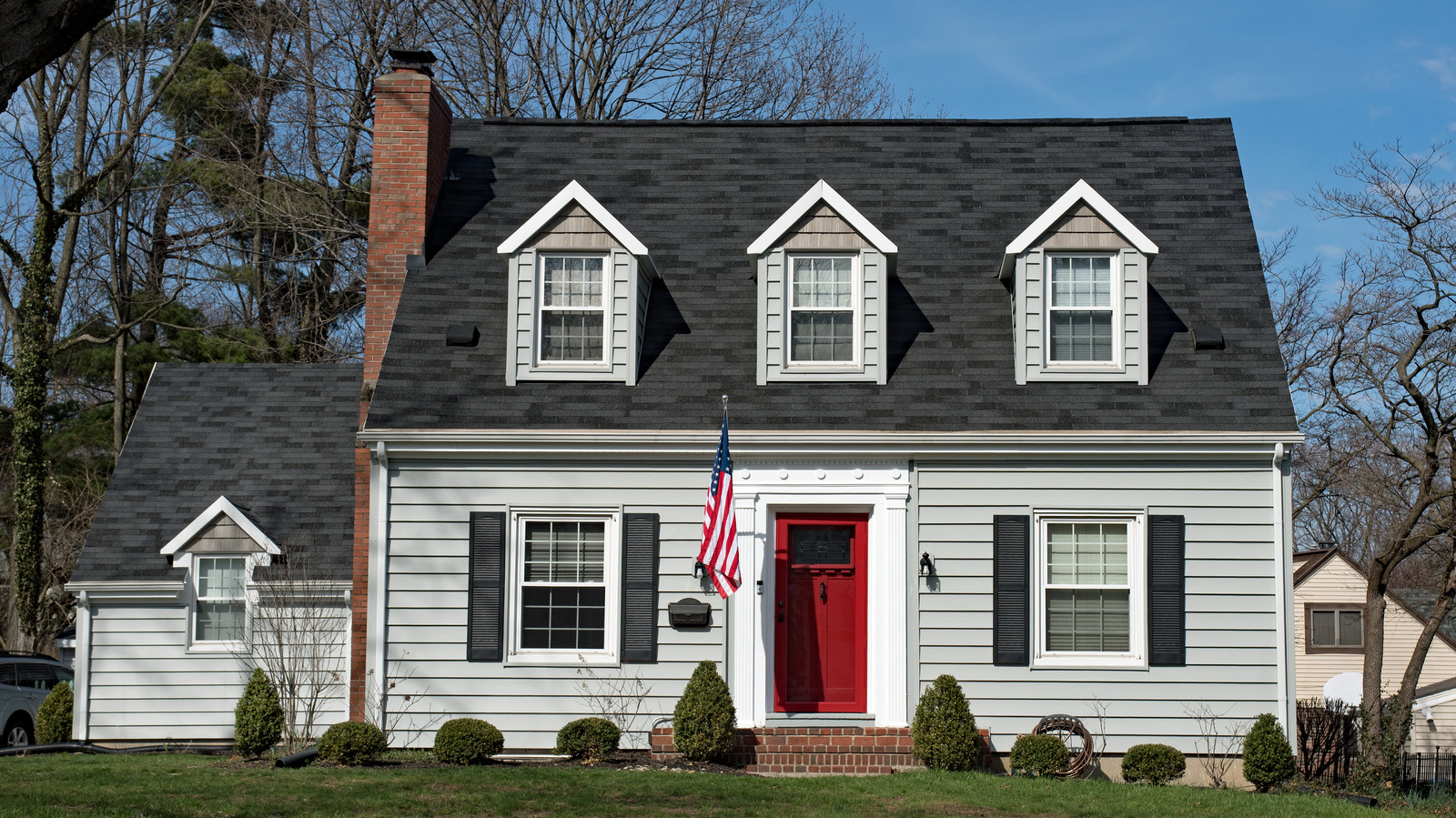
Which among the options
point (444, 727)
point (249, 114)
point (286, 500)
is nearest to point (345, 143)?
point (249, 114)

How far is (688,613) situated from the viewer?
1330cm

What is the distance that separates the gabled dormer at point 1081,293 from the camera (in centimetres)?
1402

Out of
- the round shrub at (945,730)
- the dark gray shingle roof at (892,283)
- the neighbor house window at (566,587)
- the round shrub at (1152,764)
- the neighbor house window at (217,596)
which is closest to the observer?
the round shrub at (945,730)

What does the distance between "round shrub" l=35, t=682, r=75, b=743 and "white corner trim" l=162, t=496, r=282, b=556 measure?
2605 millimetres

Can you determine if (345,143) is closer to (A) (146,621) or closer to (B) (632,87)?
(B) (632,87)

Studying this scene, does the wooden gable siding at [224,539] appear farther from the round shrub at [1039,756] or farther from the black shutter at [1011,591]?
the round shrub at [1039,756]

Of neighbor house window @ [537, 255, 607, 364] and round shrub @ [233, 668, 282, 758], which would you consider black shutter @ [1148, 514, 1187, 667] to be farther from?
round shrub @ [233, 668, 282, 758]

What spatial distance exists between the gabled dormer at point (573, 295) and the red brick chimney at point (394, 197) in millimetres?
1561

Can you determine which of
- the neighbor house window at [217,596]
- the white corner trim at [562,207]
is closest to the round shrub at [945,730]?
the white corner trim at [562,207]

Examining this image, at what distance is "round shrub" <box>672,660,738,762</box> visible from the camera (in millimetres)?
12422

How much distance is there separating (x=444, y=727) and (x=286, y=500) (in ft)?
18.3

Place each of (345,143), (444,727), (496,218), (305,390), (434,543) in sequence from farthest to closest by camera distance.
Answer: (345,143)
(305,390)
(496,218)
(434,543)
(444,727)

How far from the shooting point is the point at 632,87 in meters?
28.7

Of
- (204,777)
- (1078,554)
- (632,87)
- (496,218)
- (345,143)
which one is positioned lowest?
(204,777)
